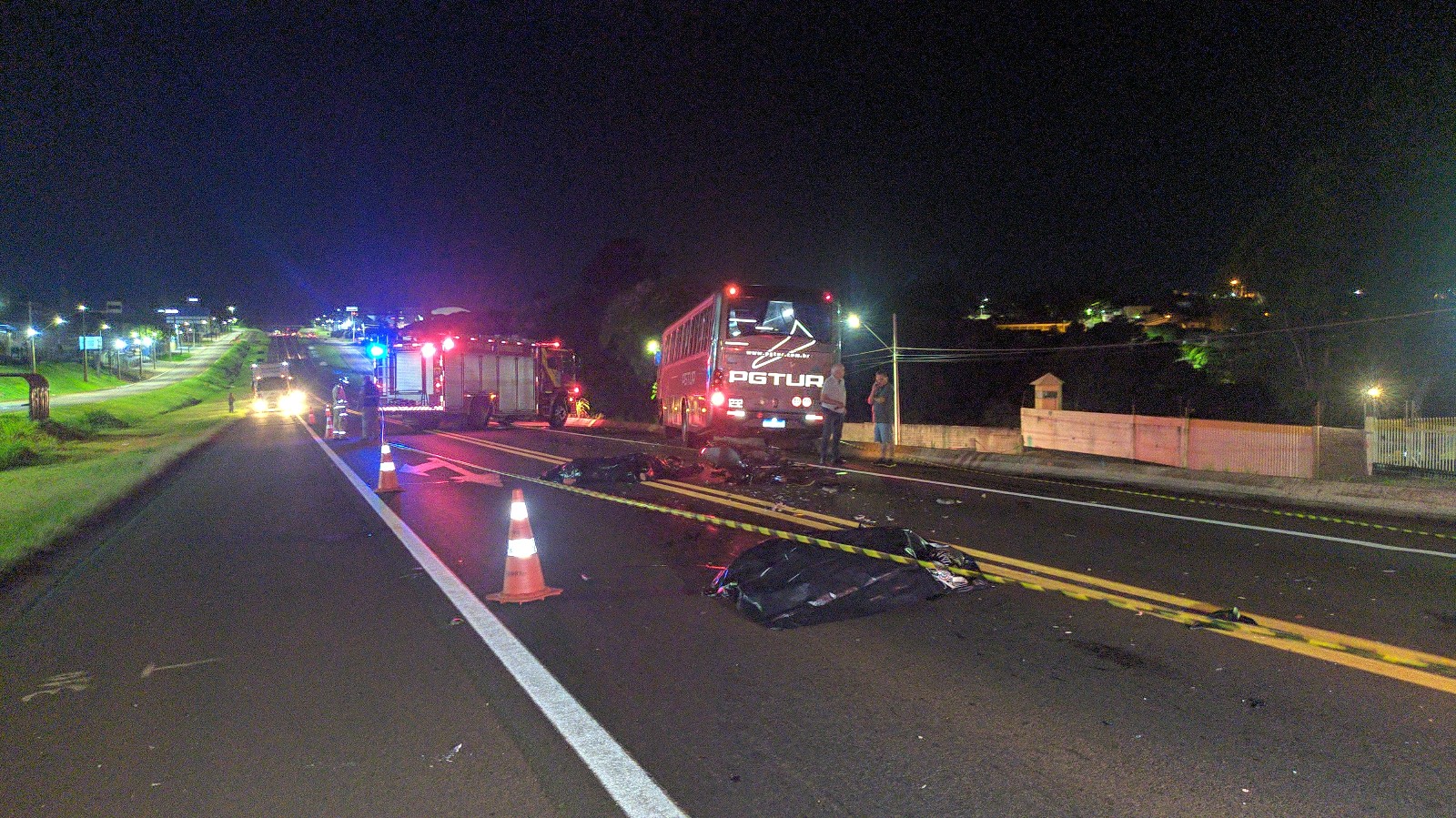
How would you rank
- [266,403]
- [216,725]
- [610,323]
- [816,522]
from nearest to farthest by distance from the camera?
[216,725] < [816,522] < [266,403] < [610,323]

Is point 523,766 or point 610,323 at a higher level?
point 610,323

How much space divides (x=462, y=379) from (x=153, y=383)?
59286mm

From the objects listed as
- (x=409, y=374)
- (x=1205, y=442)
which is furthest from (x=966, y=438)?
(x=409, y=374)

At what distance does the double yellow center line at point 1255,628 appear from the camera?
204 inches

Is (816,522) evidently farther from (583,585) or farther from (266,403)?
(266,403)

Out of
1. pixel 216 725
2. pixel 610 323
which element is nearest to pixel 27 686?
pixel 216 725

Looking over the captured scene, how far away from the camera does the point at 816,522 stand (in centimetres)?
1023

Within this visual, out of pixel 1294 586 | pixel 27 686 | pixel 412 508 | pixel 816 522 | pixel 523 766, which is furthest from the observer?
pixel 412 508

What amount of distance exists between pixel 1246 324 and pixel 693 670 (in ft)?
134

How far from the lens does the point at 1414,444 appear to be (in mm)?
17453

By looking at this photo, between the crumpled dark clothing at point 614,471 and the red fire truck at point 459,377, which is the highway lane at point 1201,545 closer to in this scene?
the crumpled dark clothing at point 614,471

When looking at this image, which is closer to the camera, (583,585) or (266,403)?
(583,585)

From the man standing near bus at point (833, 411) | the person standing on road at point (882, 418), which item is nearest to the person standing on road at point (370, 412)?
the man standing near bus at point (833, 411)

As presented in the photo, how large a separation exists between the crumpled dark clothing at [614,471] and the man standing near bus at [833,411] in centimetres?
295
